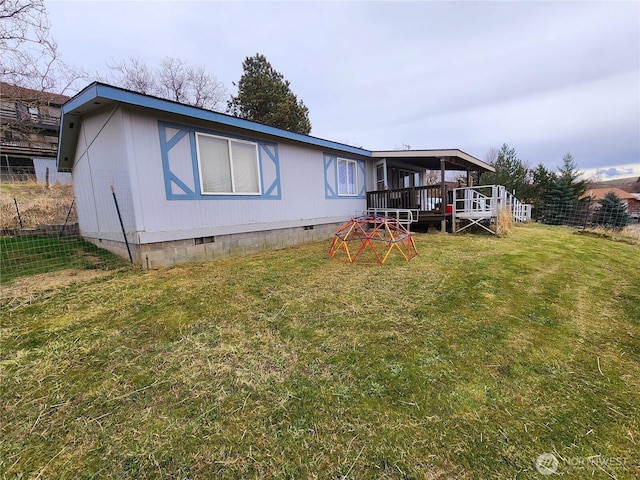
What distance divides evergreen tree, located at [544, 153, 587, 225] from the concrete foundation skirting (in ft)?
63.1

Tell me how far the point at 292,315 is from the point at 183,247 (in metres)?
3.41

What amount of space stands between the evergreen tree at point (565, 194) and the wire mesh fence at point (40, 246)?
79.2ft

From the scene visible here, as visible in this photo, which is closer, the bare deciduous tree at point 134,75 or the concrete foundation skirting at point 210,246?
the concrete foundation skirting at point 210,246

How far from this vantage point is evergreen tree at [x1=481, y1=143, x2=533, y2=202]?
21703 millimetres

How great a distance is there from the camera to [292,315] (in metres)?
3.04

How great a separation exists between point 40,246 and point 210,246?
4823mm

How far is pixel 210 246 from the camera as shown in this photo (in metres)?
5.77

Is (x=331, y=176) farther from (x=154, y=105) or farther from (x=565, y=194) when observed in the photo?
(x=565, y=194)

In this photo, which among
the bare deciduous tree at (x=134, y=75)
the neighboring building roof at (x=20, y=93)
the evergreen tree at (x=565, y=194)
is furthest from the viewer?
the evergreen tree at (x=565, y=194)

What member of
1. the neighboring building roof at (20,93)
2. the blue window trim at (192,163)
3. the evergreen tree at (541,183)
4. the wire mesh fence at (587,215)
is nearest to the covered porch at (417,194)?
the blue window trim at (192,163)

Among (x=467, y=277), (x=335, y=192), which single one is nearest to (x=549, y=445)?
(x=467, y=277)

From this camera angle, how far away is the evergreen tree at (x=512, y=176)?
71.2 feet

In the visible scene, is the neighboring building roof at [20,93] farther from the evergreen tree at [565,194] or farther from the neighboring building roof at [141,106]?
the evergreen tree at [565,194]

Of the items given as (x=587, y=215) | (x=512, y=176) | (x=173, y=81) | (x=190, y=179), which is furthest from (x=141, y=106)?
(x=512, y=176)
